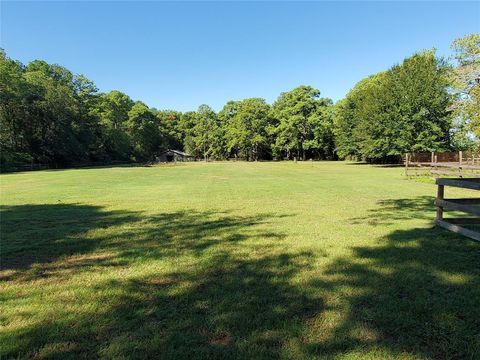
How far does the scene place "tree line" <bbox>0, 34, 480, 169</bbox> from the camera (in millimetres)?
44438

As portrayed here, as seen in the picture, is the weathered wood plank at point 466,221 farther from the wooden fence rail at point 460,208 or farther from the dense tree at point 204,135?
the dense tree at point 204,135

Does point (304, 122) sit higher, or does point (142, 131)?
point (304, 122)

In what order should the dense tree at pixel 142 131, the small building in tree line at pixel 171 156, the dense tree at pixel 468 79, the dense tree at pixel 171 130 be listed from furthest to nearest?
the dense tree at pixel 171 130, the small building in tree line at pixel 171 156, the dense tree at pixel 142 131, the dense tree at pixel 468 79

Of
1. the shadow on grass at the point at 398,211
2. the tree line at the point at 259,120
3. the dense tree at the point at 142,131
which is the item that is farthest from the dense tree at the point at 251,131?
the shadow on grass at the point at 398,211

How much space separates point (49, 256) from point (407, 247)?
6.51 metres

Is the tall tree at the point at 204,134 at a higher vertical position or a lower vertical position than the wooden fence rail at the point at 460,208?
higher

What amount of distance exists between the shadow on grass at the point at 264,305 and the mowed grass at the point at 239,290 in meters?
0.02

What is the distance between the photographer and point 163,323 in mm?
3643

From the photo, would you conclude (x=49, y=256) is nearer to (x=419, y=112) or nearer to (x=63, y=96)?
(x=419, y=112)

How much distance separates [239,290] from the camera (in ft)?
14.8

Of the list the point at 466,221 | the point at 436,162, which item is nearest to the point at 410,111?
the point at 436,162

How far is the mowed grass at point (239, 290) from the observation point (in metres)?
3.26

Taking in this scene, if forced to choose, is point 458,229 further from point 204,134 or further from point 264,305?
point 204,134

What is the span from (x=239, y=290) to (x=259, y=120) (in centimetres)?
8659
